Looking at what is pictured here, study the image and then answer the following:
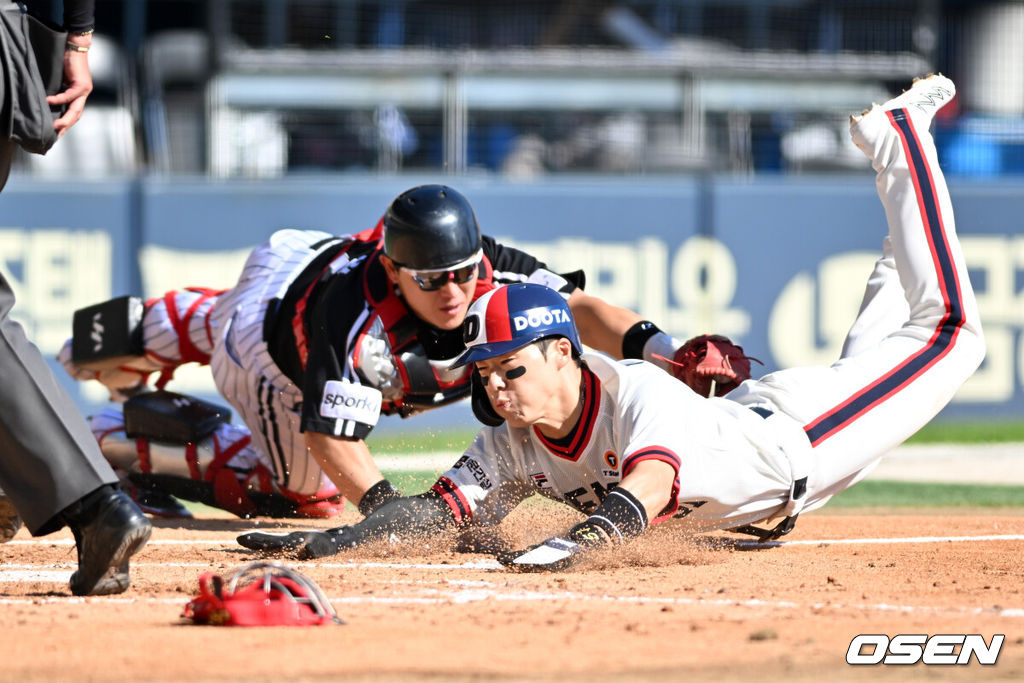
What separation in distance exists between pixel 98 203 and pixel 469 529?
6.60m

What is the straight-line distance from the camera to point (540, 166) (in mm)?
12062

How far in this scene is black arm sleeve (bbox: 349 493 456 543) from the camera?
16.2ft

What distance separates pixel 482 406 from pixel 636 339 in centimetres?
151

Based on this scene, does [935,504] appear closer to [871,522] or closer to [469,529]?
[871,522]

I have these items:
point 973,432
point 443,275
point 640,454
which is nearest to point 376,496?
point 443,275

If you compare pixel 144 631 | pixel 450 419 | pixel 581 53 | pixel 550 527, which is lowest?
pixel 450 419

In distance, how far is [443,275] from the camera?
17.3 ft

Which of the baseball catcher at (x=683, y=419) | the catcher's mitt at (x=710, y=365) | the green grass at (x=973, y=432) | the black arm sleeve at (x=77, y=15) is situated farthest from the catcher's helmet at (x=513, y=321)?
the green grass at (x=973, y=432)

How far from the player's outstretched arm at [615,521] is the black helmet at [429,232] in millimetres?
1271

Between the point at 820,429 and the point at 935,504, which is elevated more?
the point at 820,429

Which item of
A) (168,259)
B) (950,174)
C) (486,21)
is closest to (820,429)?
(168,259)

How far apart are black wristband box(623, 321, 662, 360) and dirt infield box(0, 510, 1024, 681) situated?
926 mm

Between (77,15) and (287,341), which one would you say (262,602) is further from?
(287,341)

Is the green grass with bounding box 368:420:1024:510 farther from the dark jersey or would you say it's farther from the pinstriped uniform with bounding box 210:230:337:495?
the dark jersey
